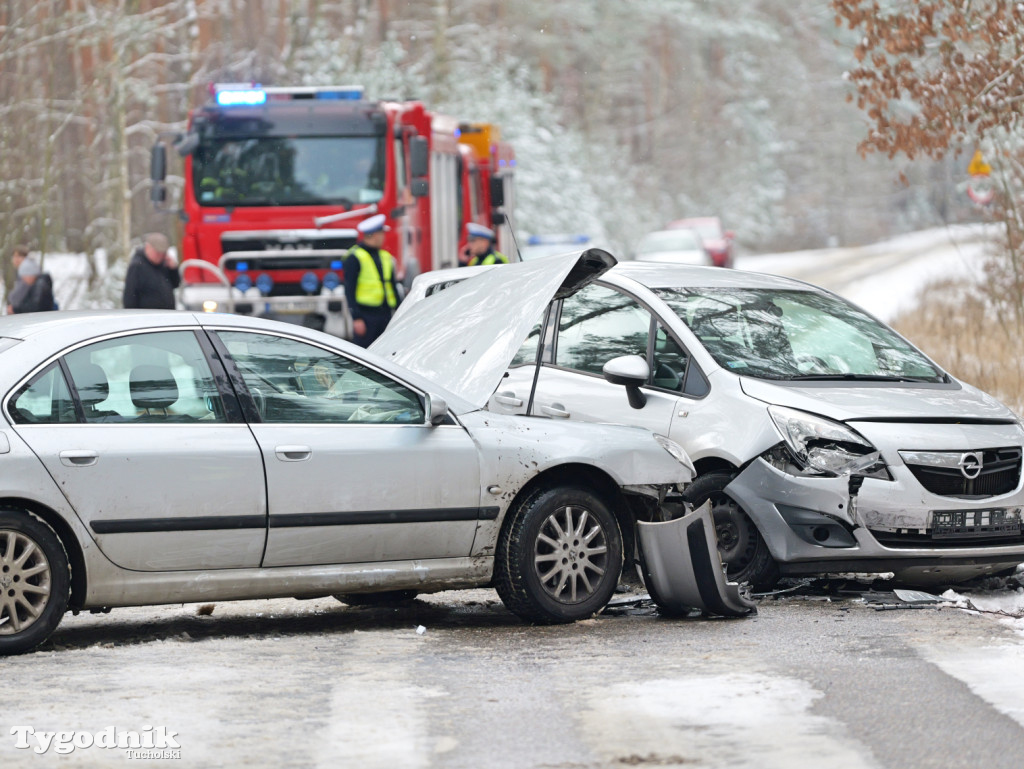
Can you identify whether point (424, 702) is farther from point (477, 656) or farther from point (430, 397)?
point (430, 397)

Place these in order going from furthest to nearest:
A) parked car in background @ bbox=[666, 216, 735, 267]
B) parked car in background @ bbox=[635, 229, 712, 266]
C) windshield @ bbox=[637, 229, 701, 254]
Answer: parked car in background @ bbox=[666, 216, 735, 267] → windshield @ bbox=[637, 229, 701, 254] → parked car in background @ bbox=[635, 229, 712, 266]

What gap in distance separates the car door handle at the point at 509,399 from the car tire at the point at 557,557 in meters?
1.47

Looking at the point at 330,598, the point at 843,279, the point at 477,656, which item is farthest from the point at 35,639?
the point at 843,279

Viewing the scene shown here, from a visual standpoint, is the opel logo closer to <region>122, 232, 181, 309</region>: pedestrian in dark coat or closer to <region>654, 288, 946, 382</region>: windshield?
<region>654, 288, 946, 382</region>: windshield

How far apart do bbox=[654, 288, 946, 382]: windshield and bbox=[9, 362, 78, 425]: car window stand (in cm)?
327

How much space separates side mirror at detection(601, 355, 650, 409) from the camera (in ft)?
27.1

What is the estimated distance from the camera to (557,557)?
7254 mm

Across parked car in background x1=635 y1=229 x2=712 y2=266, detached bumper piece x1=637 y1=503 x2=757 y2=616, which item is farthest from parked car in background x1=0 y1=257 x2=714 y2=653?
parked car in background x1=635 y1=229 x2=712 y2=266

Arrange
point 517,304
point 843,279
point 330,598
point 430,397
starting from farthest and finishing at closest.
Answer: point 843,279 < point 330,598 < point 517,304 < point 430,397

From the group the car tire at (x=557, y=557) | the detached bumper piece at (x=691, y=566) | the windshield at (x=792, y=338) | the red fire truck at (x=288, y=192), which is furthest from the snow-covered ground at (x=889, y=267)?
the car tire at (x=557, y=557)

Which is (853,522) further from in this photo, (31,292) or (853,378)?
(31,292)

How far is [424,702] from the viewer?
5.61 m

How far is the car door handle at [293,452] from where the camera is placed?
22.3 feet

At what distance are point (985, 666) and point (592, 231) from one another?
4913cm
